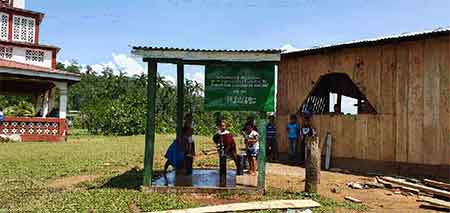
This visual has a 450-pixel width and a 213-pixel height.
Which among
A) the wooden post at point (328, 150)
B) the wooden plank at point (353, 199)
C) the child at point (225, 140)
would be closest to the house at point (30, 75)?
the wooden post at point (328, 150)

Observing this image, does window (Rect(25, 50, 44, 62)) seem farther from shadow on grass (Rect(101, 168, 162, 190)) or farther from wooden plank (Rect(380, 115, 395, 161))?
wooden plank (Rect(380, 115, 395, 161))

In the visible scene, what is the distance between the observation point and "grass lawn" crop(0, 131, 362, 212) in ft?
26.1

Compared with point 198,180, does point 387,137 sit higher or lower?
higher

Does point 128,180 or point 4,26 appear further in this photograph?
point 4,26

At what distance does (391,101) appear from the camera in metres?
12.9

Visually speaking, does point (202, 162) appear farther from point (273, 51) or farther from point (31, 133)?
point (31, 133)

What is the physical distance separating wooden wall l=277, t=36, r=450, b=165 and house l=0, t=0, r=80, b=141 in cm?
1595

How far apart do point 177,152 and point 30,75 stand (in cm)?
1667

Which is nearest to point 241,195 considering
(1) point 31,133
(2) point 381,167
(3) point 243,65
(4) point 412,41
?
(3) point 243,65

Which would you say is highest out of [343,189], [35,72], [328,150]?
[35,72]

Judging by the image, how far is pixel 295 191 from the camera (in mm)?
9750

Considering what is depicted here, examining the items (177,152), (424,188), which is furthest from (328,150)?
(177,152)

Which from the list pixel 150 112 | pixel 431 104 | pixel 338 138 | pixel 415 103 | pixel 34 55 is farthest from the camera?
pixel 34 55

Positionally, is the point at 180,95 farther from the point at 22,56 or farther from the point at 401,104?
the point at 22,56
